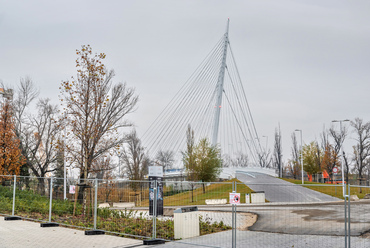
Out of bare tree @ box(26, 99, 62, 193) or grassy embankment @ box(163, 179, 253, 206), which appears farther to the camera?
bare tree @ box(26, 99, 62, 193)

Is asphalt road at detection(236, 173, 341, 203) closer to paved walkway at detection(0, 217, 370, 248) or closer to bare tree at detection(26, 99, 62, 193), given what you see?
paved walkway at detection(0, 217, 370, 248)

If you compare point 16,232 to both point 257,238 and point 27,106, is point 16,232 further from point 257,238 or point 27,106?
point 27,106

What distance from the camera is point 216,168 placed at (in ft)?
142

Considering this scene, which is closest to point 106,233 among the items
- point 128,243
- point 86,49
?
point 128,243

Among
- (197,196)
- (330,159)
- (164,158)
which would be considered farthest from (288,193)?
(164,158)

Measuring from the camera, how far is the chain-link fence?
37.1 ft

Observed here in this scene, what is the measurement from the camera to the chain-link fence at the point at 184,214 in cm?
1131

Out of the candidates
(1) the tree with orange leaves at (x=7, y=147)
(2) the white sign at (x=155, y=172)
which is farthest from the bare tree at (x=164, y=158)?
(2) the white sign at (x=155, y=172)

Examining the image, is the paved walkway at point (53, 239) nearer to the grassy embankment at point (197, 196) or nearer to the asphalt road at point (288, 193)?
the grassy embankment at point (197, 196)

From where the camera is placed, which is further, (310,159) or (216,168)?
(310,159)

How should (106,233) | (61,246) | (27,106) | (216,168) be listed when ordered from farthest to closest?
1. (216,168)
2. (27,106)
3. (106,233)
4. (61,246)

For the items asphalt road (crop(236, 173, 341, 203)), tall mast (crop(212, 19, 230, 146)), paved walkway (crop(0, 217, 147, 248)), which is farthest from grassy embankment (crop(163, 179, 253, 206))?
tall mast (crop(212, 19, 230, 146))

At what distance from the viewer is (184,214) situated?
457 inches

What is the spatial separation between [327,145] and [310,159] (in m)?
5.62
